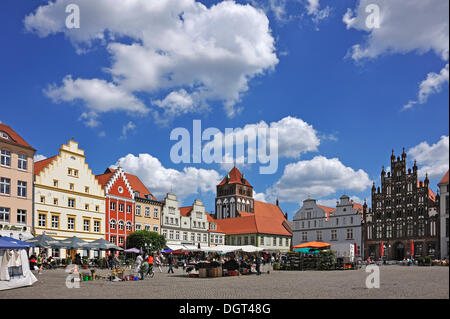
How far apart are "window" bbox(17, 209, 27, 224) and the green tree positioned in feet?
45.9

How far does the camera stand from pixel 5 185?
141ft

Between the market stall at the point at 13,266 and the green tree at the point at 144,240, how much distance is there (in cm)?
3307

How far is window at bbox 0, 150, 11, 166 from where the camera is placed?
141 ft

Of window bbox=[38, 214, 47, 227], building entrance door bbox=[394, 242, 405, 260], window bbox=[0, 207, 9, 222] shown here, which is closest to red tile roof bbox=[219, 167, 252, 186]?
building entrance door bbox=[394, 242, 405, 260]

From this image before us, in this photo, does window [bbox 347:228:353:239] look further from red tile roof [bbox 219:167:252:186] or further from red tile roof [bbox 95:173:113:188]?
red tile roof [bbox 219:167:252:186]

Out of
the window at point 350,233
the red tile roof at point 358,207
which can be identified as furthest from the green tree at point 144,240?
the red tile roof at point 358,207

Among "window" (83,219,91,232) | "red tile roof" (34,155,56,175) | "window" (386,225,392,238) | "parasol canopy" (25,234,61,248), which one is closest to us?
"parasol canopy" (25,234,61,248)

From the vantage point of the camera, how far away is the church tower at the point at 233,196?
106m

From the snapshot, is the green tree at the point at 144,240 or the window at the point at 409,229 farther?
the window at the point at 409,229

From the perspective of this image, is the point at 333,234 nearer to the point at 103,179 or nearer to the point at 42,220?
the point at 103,179

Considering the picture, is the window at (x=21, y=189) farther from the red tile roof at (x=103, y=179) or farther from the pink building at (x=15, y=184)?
the red tile roof at (x=103, y=179)

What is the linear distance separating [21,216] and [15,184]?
3.00 meters
